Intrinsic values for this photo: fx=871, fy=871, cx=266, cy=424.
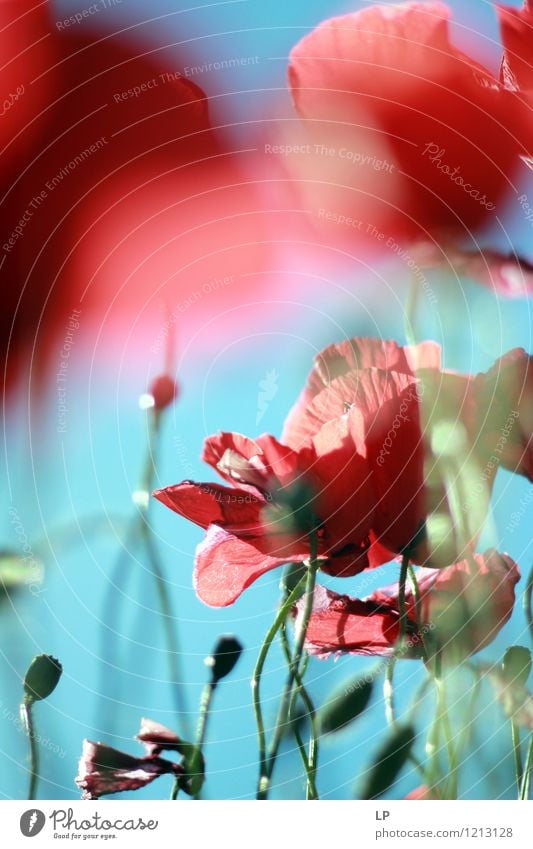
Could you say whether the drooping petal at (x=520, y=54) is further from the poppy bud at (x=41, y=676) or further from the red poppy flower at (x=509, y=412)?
the poppy bud at (x=41, y=676)

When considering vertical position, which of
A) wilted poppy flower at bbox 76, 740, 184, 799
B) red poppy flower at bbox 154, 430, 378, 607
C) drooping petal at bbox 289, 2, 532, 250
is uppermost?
drooping petal at bbox 289, 2, 532, 250

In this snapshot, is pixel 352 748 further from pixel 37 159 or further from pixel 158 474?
pixel 37 159

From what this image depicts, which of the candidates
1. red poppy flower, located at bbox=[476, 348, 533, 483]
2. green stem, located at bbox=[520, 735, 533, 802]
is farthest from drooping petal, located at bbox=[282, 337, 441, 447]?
green stem, located at bbox=[520, 735, 533, 802]

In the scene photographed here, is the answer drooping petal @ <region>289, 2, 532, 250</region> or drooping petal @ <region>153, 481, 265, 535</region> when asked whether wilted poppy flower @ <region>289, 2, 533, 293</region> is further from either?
drooping petal @ <region>153, 481, 265, 535</region>

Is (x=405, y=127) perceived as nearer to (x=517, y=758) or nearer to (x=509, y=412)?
(x=509, y=412)

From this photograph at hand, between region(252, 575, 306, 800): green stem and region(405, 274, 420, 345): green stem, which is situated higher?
region(405, 274, 420, 345): green stem
